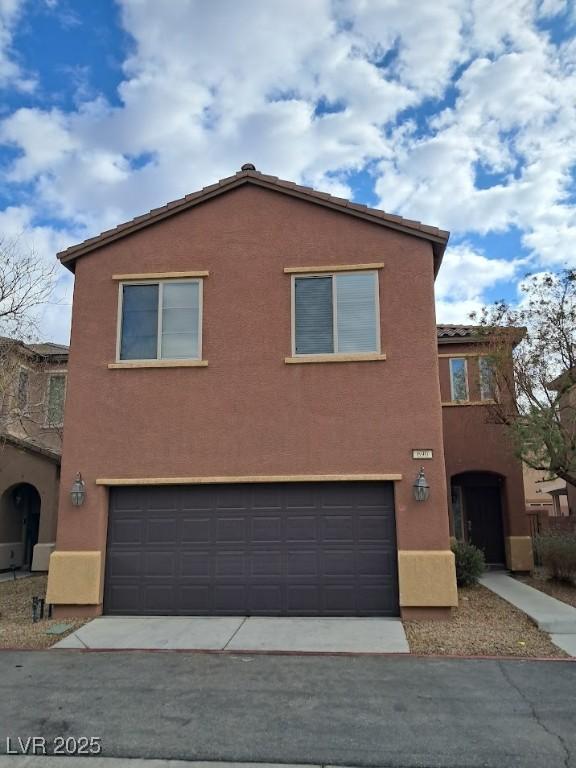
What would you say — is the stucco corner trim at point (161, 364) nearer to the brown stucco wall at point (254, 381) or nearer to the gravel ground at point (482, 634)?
the brown stucco wall at point (254, 381)

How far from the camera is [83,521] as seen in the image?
1084 centimetres

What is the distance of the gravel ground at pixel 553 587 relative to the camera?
11.9 meters

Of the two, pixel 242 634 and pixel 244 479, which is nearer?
pixel 242 634

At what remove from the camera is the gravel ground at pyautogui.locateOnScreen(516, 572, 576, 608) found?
467 inches

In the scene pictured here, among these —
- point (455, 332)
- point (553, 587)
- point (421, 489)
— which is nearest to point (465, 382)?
point (455, 332)

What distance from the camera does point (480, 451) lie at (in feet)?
53.3

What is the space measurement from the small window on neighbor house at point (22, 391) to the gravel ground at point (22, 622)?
411 centimetres

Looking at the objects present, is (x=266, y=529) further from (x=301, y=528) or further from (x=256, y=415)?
(x=256, y=415)

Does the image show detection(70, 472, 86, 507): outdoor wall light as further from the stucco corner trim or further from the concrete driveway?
the stucco corner trim

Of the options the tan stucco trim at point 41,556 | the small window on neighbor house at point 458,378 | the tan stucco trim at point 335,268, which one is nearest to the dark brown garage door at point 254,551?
the tan stucco trim at point 335,268

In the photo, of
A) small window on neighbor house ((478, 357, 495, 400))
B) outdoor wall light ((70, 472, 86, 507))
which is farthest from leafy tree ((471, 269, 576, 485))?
outdoor wall light ((70, 472, 86, 507))

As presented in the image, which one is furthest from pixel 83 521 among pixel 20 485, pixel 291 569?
pixel 20 485

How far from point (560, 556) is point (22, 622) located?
1071cm

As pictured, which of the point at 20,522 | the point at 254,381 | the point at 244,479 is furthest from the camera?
the point at 20,522
